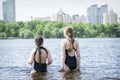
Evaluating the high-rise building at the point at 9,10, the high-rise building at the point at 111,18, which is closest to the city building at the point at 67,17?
the high-rise building at the point at 111,18

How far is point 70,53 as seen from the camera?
10.2 meters

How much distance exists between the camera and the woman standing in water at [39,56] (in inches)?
391

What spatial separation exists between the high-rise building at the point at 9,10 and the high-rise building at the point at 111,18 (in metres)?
25.1

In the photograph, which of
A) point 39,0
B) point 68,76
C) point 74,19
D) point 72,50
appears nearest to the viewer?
point 72,50

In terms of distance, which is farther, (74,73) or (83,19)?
(83,19)

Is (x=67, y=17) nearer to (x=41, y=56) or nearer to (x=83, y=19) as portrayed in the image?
(x=83, y=19)

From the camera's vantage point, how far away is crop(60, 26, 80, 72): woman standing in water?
10.0 m

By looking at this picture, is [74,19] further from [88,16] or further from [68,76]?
[68,76]

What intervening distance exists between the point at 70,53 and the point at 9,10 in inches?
3640

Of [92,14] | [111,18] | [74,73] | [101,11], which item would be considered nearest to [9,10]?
[92,14]

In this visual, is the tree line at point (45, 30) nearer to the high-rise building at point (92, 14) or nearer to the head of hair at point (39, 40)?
the high-rise building at point (92, 14)

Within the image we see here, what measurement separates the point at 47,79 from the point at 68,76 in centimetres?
59

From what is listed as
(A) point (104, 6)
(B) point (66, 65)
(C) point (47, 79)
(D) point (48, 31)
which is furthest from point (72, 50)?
(A) point (104, 6)

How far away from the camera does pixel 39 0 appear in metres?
110
